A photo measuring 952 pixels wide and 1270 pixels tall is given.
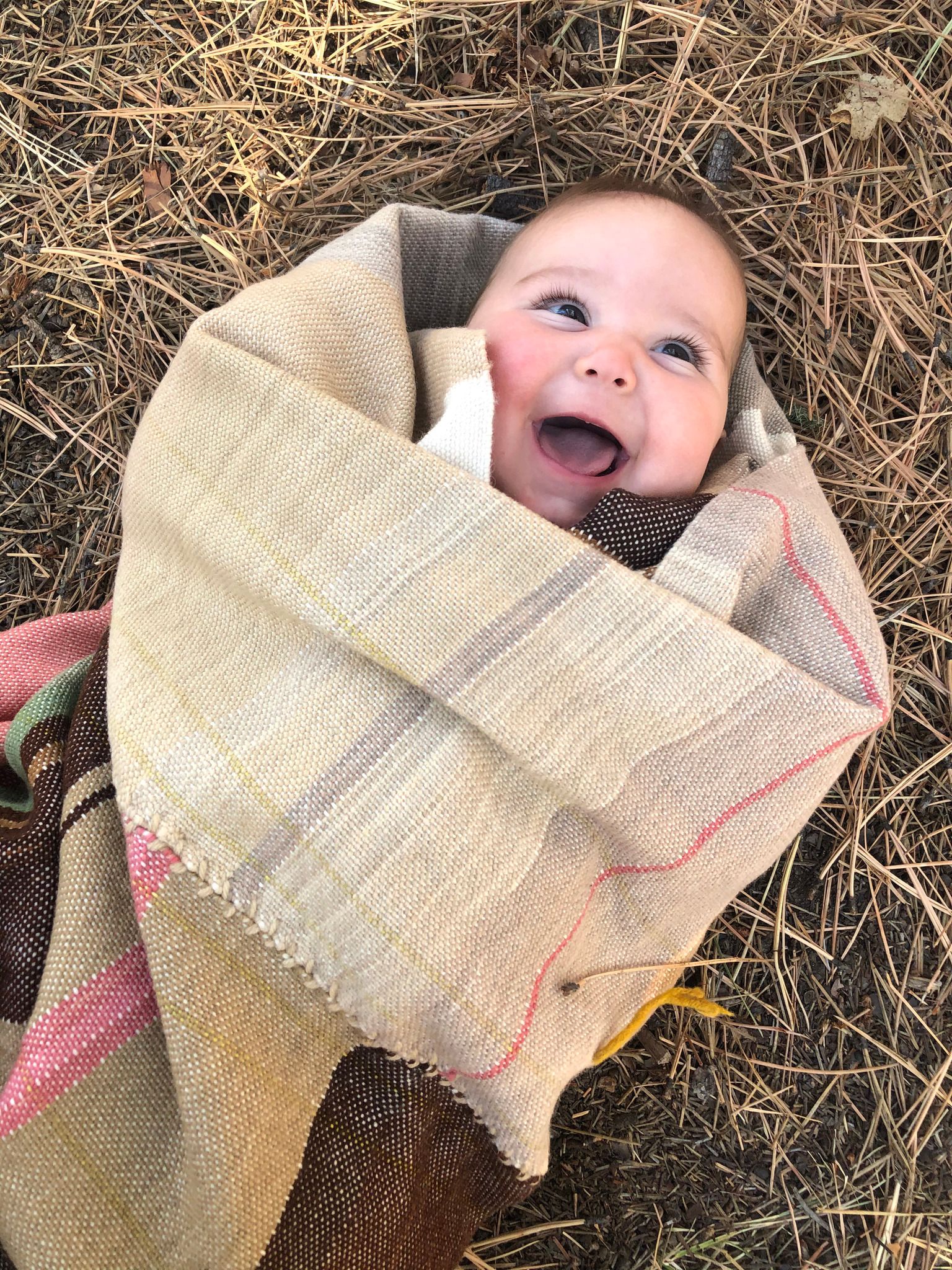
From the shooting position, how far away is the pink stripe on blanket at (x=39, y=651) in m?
1.84

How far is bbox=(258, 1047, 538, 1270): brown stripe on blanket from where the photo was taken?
1367 mm

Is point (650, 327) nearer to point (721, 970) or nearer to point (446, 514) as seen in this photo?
point (446, 514)

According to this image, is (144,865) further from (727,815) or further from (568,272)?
(568,272)

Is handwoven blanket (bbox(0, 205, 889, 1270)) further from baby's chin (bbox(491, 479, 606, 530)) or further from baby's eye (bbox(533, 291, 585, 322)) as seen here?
baby's eye (bbox(533, 291, 585, 322))

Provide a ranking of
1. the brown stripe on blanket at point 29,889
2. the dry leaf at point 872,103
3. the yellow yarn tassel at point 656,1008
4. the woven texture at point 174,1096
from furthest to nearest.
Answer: the dry leaf at point 872,103
the yellow yarn tassel at point 656,1008
the brown stripe on blanket at point 29,889
the woven texture at point 174,1096

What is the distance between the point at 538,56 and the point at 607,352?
3.26 ft

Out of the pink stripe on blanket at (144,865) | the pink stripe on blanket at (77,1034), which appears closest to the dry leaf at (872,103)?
the pink stripe on blanket at (144,865)

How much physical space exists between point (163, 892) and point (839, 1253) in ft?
5.80

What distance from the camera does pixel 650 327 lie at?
1.89 meters

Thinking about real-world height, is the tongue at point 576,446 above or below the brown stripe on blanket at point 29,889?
above

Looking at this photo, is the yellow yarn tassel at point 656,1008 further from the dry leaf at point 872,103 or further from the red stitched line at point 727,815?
the dry leaf at point 872,103

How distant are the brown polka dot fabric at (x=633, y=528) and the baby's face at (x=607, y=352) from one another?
153 mm

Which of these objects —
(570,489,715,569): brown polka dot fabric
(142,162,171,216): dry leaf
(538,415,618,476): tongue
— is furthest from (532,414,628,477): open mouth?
(142,162,171,216): dry leaf

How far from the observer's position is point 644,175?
2258 millimetres
